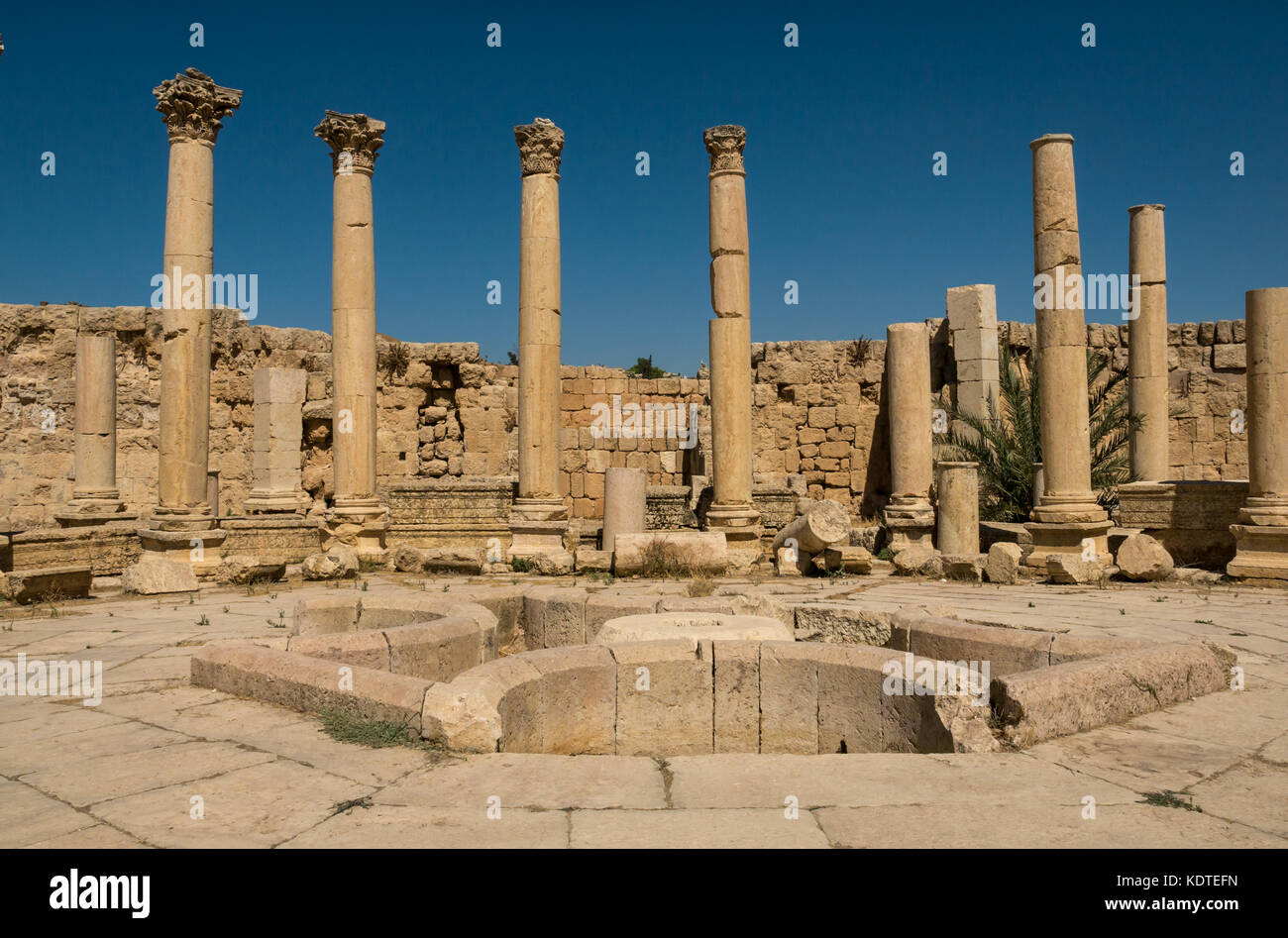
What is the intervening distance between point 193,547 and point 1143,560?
11.7m

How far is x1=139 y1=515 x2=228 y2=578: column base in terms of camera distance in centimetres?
1171

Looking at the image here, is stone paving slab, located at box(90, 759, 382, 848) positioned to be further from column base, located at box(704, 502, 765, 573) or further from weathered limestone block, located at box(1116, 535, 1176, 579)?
weathered limestone block, located at box(1116, 535, 1176, 579)

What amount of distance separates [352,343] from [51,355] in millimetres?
9020

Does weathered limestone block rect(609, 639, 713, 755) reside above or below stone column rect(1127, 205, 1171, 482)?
below

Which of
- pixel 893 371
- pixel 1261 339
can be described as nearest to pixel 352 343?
pixel 893 371

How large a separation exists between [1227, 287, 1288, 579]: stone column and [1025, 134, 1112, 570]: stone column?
5.10 feet

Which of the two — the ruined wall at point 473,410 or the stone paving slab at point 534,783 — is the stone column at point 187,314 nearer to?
the ruined wall at point 473,410

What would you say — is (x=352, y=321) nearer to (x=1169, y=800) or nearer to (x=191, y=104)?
(x=191, y=104)

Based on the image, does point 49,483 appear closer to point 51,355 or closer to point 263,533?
point 51,355

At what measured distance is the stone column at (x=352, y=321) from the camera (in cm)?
1343

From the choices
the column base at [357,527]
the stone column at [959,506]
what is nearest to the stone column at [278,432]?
the column base at [357,527]

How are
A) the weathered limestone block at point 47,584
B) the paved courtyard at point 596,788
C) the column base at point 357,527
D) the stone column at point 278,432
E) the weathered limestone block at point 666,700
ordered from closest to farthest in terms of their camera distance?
the paved courtyard at point 596,788 < the weathered limestone block at point 666,700 < the weathered limestone block at point 47,584 < the column base at point 357,527 < the stone column at point 278,432

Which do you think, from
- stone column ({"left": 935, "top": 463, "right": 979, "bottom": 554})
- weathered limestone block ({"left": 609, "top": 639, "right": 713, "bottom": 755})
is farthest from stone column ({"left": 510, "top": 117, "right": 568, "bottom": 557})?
weathered limestone block ({"left": 609, "top": 639, "right": 713, "bottom": 755})

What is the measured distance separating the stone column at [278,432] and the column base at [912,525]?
10.2 m
